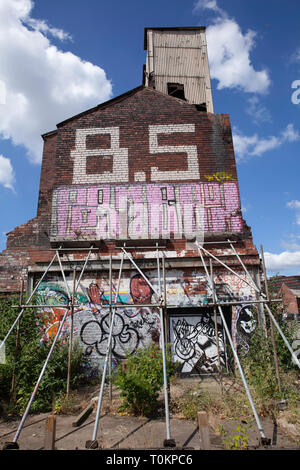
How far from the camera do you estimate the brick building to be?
9445mm

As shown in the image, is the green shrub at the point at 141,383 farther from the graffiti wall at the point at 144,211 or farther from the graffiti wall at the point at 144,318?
the graffiti wall at the point at 144,211

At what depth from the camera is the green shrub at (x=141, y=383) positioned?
20.5 ft

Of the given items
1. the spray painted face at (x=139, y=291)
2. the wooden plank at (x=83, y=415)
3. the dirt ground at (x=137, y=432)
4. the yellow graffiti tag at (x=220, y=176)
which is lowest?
the dirt ground at (x=137, y=432)

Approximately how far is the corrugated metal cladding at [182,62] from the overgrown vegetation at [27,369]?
15.6 m

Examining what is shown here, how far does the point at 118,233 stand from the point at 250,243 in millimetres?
4678

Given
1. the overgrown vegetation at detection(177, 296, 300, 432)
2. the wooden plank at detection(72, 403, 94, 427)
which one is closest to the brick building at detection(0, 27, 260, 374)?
the overgrown vegetation at detection(177, 296, 300, 432)

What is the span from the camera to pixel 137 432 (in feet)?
18.1

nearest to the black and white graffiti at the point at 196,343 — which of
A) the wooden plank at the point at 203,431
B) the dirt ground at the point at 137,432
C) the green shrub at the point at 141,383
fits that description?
the dirt ground at the point at 137,432

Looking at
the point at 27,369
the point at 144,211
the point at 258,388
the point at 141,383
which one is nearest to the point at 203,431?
the point at 141,383

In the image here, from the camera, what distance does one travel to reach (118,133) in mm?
11750

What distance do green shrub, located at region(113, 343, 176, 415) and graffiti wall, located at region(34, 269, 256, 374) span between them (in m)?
2.70
